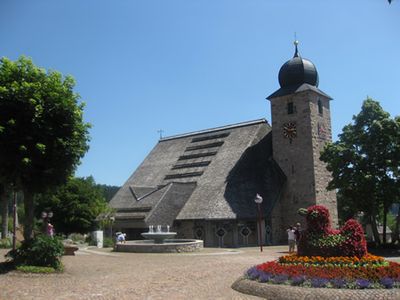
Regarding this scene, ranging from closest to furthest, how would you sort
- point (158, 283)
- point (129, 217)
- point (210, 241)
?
point (158, 283) < point (210, 241) < point (129, 217)

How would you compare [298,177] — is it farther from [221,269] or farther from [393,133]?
[221,269]

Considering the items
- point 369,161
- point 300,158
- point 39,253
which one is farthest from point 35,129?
point 300,158

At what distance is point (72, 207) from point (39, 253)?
111ft

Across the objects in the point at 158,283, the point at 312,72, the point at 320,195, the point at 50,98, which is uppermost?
the point at 312,72

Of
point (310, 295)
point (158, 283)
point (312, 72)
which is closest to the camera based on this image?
point (310, 295)

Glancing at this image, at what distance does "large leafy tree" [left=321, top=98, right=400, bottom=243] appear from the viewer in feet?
95.5

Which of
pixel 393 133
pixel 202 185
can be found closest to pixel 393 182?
pixel 393 133

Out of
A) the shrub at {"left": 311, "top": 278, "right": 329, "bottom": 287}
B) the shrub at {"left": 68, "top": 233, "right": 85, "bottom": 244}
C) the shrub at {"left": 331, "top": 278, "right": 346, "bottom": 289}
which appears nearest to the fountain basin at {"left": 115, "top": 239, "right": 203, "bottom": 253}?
the shrub at {"left": 311, "top": 278, "right": 329, "bottom": 287}

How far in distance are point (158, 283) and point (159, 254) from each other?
12.4 metres

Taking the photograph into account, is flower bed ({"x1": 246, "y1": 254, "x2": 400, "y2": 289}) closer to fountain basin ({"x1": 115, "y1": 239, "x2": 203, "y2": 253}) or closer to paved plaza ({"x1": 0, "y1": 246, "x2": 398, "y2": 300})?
paved plaza ({"x1": 0, "y1": 246, "x2": 398, "y2": 300})

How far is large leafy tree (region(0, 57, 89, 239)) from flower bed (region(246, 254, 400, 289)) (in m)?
9.40

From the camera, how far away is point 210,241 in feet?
125

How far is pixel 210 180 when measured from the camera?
42.7m

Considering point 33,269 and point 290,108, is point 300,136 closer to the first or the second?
point 290,108
